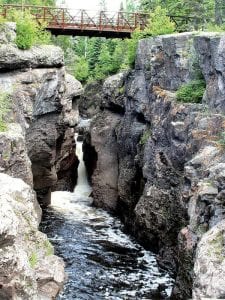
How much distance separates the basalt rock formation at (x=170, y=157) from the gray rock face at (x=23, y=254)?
4.18 m

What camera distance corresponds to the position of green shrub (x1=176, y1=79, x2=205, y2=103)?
24.0 meters

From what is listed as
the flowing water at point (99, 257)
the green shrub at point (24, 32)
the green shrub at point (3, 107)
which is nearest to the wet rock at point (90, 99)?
the flowing water at point (99, 257)

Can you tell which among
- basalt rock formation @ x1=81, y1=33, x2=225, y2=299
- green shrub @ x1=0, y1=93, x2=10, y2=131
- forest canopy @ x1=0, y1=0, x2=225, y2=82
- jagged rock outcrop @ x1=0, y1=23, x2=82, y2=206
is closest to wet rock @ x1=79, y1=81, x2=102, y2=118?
forest canopy @ x1=0, y1=0, x2=225, y2=82

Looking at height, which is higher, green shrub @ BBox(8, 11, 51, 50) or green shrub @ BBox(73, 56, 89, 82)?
green shrub @ BBox(8, 11, 51, 50)

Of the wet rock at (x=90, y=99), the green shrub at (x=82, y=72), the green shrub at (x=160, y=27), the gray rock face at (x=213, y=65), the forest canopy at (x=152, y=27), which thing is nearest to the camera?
the gray rock face at (x=213, y=65)

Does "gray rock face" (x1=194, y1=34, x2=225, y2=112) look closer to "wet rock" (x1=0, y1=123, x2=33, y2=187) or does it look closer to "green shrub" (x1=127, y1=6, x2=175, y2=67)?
"green shrub" (x1=127, y1=6, x2=175, y2=67)

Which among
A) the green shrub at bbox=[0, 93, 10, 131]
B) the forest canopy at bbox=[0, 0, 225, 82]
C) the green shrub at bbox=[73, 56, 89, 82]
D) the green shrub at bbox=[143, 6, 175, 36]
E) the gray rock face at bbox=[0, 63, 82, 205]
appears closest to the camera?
the green shrub at bbox=[0, 93, 10, 131]

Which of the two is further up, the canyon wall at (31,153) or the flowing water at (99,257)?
the canyon wall at (31,153)

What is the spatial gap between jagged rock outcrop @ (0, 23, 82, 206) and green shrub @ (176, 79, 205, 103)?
792 centimetres

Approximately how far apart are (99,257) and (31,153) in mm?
8705

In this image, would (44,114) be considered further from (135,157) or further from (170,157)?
(170,157)

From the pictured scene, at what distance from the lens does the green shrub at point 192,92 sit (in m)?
24.0

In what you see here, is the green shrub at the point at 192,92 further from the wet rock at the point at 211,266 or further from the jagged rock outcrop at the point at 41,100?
the wet rock at the point at 211,266

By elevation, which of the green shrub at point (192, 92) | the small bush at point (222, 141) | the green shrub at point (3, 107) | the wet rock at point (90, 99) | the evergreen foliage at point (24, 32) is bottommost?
the wet rock at point (90, 99)
